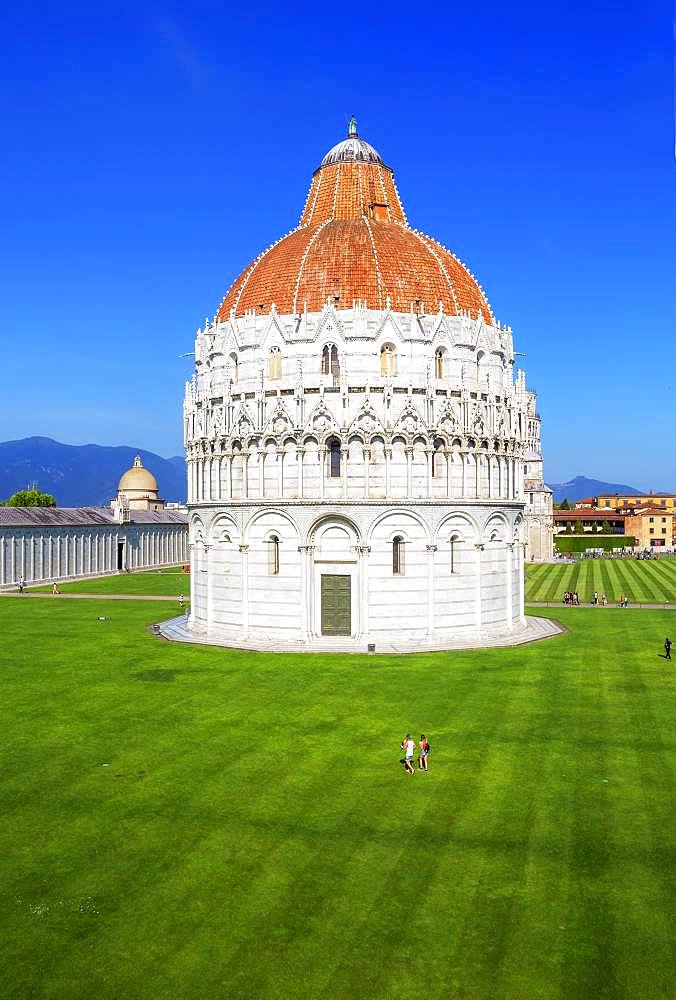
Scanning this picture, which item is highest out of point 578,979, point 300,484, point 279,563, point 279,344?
point 279,344

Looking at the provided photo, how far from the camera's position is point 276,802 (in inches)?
1108

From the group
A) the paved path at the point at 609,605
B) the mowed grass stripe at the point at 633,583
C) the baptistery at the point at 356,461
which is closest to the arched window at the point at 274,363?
the baptistery at the point at 356,461

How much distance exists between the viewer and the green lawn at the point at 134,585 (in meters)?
97.4

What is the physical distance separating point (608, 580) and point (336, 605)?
6043 cm

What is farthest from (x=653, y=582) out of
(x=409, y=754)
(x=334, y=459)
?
(x=409, y=754)

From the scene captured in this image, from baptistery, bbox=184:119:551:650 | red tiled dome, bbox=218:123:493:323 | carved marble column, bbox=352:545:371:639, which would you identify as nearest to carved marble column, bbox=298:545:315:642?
baptistery, bbox=184:119:551:650

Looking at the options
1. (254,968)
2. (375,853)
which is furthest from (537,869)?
(254,968)

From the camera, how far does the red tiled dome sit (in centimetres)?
6022

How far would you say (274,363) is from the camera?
2344 inches

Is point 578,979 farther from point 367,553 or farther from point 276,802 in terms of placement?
point 367,553

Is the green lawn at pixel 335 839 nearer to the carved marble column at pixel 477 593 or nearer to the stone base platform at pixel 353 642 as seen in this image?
the stone base platform at pixel 353 642

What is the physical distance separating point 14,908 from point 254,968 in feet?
21.0

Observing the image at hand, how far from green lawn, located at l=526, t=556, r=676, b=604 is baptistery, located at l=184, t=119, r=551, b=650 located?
30212 mm

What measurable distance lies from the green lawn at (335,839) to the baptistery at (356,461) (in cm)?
1132
